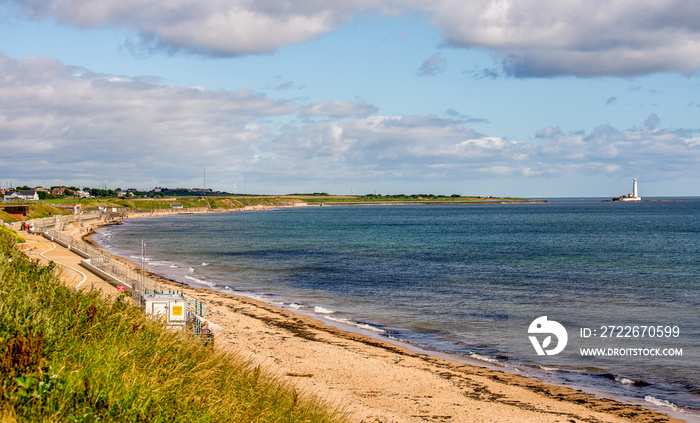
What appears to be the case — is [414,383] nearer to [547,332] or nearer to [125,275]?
[547,332]

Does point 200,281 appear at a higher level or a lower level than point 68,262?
lower

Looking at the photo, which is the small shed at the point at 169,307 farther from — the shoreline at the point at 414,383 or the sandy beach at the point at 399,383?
the shoreline at the point at 414,383

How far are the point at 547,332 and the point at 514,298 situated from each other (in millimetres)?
8763

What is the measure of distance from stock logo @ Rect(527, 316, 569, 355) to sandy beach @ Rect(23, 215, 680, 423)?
4119 mm

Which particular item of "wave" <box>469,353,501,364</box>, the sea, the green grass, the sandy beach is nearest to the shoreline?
the sandy beach

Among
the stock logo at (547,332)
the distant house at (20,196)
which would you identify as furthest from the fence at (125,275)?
the distant house at (20,196)

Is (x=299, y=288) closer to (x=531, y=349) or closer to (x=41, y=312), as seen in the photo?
(x=531, y=349)

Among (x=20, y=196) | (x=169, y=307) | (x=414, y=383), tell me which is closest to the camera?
(x=414, y=383)

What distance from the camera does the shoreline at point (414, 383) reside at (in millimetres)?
16094

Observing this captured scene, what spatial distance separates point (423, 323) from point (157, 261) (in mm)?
37410

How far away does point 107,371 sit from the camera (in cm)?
777

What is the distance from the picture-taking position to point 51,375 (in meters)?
6.87

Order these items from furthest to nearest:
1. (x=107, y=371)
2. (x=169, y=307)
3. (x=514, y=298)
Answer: (x=514, y=298) → (x=169, y=307) → (x=107, y=371)

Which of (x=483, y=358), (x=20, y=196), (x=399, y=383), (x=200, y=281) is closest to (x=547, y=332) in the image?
(x=483, y=358)
